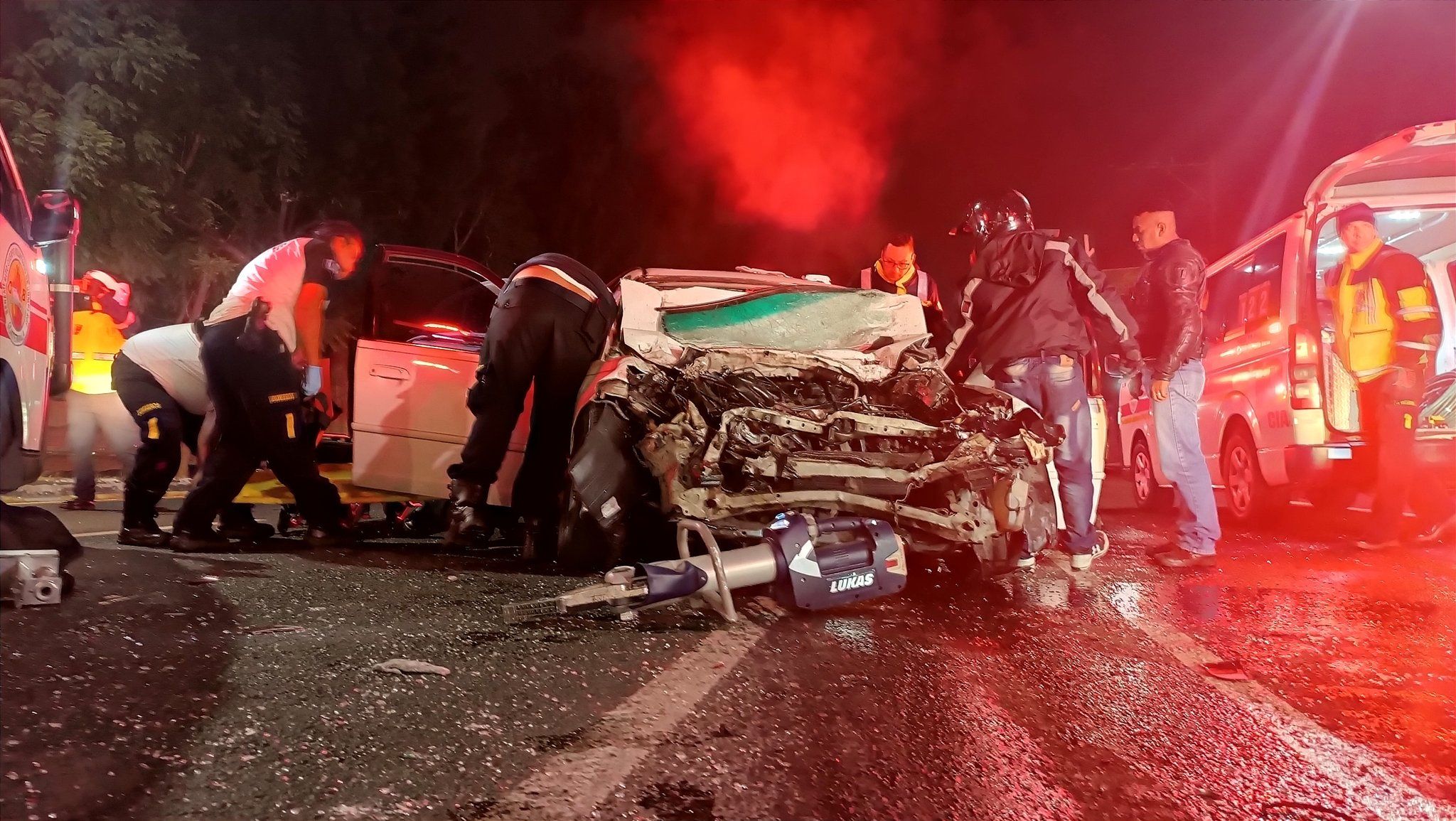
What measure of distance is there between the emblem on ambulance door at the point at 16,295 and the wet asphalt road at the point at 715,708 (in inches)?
41.4

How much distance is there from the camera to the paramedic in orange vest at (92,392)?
19.1ft

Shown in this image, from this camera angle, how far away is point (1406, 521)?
5.72m

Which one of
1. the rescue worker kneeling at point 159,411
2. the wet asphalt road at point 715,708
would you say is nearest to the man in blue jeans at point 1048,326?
the wet asphalt road at point 715,708

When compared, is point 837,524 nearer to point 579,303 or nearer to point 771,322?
point 771,322

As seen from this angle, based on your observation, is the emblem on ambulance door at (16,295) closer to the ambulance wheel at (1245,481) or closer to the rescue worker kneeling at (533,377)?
the rescue worker kneeling at (533,377)

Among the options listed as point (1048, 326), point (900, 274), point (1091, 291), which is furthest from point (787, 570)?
point (900, 274)

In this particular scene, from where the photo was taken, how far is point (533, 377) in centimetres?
430

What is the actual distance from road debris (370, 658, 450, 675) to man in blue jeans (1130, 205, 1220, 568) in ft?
12.3

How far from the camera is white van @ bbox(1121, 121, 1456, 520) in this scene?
539 centimetres

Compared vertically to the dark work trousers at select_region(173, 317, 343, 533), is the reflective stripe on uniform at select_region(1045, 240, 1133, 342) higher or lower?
higher

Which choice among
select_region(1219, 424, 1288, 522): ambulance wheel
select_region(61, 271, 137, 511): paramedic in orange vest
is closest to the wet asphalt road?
select_region(1219, 424, 1288, 522): ambulance wheel

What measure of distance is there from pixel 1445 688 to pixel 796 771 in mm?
2135

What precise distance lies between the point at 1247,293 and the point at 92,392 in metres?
8.65

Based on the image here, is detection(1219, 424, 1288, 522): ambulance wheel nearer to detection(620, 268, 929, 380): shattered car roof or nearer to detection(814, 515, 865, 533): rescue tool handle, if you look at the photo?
detection(620, 268, 929, 380): shattered car roof
